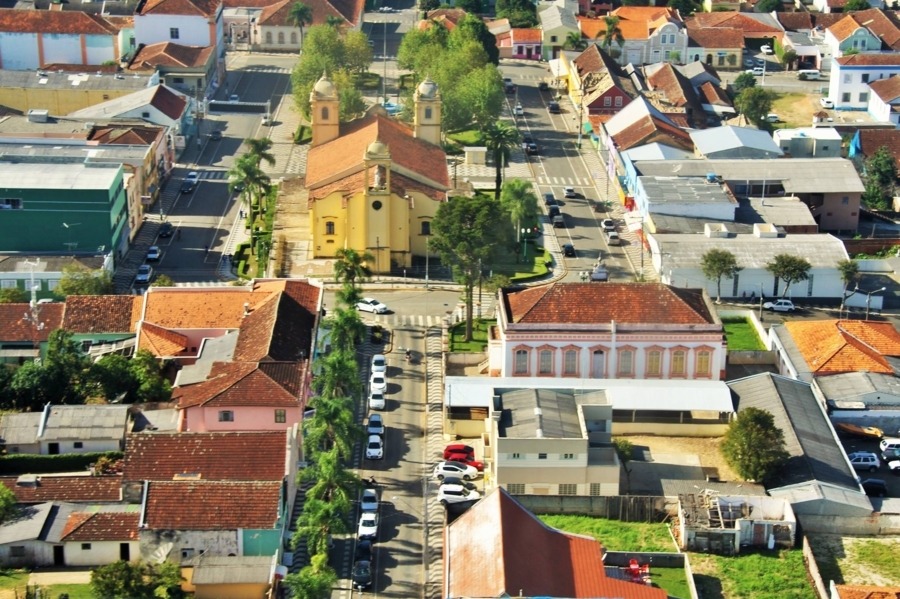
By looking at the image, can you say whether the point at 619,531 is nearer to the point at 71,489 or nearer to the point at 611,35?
the point at 71,489

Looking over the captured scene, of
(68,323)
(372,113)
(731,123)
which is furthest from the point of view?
(731,123)

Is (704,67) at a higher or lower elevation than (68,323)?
higher

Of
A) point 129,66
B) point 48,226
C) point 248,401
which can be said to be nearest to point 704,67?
point 129,66

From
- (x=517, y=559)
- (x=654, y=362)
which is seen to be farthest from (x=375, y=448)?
(x=517, y=559)

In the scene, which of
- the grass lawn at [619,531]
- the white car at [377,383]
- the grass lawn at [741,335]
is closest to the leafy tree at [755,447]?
the grass lawn at [619,531]

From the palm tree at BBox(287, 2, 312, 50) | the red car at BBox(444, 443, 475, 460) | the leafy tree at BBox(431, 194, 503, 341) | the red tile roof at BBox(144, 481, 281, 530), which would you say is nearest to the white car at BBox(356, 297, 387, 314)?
the leafy tree at BBox(431, 194, 503, 341)

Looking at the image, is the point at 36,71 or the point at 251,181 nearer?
the point at 251,181

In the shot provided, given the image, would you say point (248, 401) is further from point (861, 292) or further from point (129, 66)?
point (129, 66)
